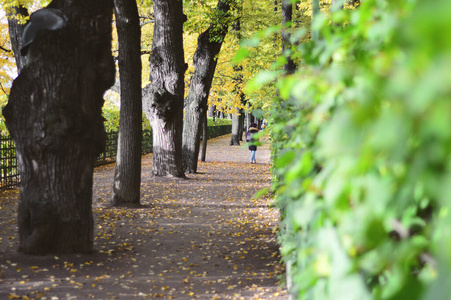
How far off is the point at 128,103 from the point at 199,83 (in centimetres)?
859

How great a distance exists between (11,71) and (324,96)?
23.0 meters

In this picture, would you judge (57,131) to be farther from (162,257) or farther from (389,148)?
(389,148)

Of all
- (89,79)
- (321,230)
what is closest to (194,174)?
(89,79)

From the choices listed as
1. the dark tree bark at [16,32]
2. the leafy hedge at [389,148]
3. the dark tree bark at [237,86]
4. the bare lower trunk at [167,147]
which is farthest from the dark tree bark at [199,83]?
the leafy hedge at [389,148]

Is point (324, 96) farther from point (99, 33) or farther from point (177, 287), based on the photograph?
point (99, 33)

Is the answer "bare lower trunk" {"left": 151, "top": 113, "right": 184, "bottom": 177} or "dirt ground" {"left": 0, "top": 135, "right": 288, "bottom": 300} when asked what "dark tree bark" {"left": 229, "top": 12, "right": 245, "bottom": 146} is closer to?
"bare lower trunk" {"left": 151, "top": 113, "right": 184, "bottom": 177}

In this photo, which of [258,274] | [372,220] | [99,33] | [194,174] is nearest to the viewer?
[372,220]

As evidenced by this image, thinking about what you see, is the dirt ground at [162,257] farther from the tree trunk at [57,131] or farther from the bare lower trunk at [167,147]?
the bare lower trunk at [167,147]

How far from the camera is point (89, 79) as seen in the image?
7.30m

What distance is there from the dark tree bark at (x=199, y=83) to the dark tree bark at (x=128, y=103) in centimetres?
763

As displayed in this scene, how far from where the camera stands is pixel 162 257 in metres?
7.74

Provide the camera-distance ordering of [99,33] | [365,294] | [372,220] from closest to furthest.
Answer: [372,220]
[365,294]
[99,33]

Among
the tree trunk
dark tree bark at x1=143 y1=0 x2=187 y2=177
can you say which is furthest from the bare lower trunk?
the tree trunk

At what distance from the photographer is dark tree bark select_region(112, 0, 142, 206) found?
11.3 metres
